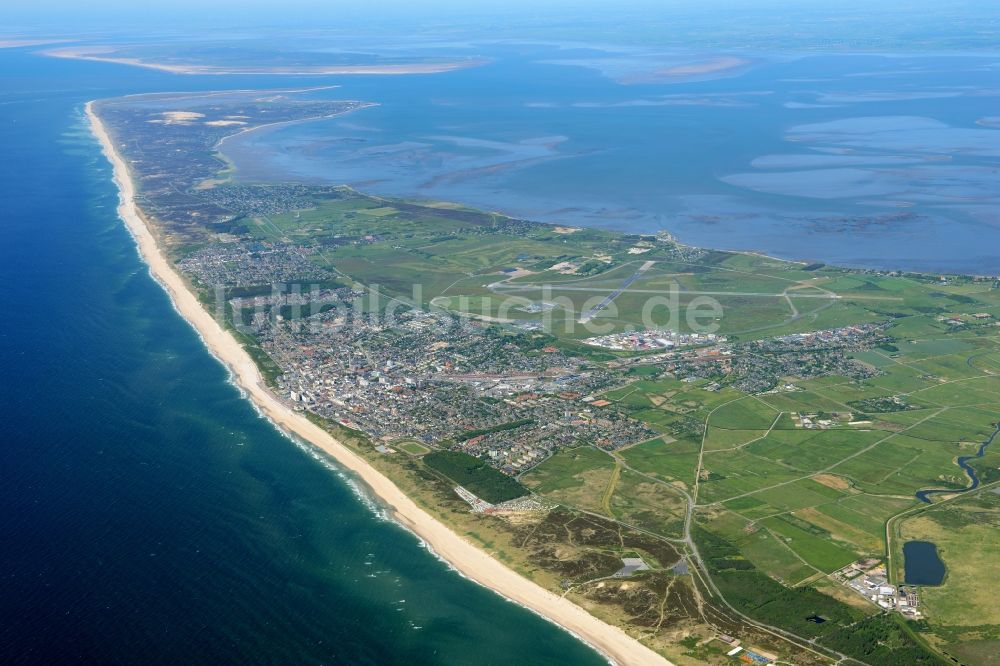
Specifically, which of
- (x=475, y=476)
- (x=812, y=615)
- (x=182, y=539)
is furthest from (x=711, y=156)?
(x=182, y=539)

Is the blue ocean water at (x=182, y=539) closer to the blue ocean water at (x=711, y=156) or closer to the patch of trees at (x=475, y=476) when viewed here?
the patch of trees at (x=475, y=476)

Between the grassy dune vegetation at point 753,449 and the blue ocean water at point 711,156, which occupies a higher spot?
the blue ocean water at point 711,156

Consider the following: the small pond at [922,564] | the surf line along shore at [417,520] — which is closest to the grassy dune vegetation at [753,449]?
the small pond at [922,564]

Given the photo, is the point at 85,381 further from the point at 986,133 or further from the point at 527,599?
the point at 986,133

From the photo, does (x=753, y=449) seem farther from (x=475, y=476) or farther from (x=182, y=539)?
(x=182, y=539)

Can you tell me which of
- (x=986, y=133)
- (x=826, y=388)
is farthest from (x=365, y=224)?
(x=986, y=133)
